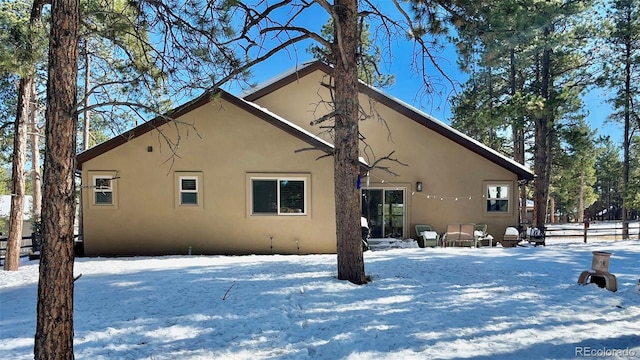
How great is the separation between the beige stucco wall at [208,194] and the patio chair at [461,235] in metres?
4.06

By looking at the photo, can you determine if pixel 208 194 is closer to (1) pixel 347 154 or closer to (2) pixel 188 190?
(2) pixel 188 190

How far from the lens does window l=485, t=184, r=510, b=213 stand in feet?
41.1

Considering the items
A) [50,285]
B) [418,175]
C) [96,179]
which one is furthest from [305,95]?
[50,285]

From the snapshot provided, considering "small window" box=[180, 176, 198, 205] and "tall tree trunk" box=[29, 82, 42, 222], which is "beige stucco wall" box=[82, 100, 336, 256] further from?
"tall tree trunk" box=[29, 82, 42, 222]

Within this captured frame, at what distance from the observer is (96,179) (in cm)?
984

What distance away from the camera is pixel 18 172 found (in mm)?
7828

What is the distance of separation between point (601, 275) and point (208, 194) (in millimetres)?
8652

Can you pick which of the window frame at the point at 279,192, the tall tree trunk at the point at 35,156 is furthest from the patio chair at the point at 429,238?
the tall tree trunk at the point at 35,156

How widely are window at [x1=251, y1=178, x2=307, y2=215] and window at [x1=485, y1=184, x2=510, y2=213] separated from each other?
6.76m

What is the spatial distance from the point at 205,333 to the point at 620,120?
76.0 ft

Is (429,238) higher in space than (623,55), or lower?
lower

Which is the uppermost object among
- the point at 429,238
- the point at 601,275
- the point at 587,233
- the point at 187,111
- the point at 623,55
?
the point at 623,55

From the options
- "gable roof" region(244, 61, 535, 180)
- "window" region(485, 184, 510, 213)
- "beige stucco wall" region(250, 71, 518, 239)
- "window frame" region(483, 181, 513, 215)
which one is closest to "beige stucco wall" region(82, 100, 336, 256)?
"gable roof" region(244, 61, 535, 180)

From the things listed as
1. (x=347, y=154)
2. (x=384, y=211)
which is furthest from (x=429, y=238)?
(x=347, y=154)
